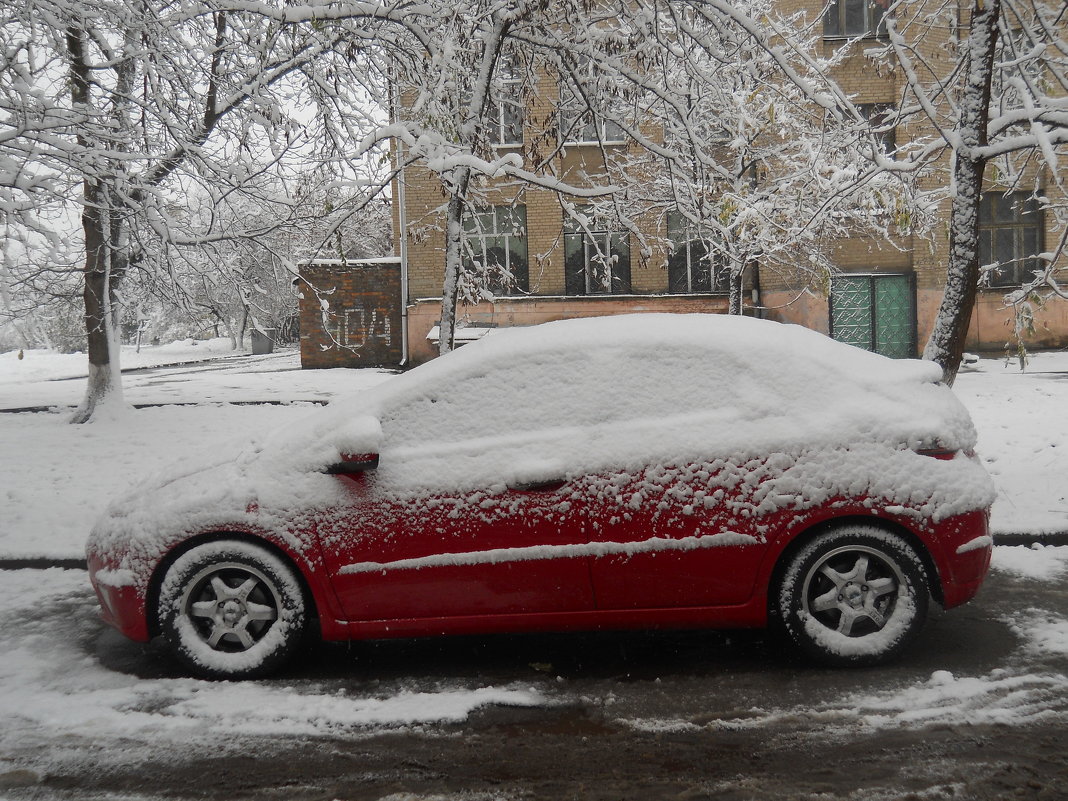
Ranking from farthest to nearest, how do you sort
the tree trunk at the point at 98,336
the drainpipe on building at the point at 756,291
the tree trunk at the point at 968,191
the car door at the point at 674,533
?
the drainpipe on building at the point at 756,291 → the tree trunk at the point at 98,336 → the tree trunk at the point at 968,191 → the car door at the point at 674,533

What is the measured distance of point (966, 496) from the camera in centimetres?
388

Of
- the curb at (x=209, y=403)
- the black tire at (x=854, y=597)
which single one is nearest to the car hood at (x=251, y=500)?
the black tire at (x=854, y=597)

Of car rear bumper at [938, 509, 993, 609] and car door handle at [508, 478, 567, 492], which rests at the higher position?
car door handle at [508, 478, 567, 492]

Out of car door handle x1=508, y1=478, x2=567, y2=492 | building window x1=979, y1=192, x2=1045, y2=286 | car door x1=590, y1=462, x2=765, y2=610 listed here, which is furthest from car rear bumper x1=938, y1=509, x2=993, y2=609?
building window x1=979, y1=192, x2=1045, y2=286

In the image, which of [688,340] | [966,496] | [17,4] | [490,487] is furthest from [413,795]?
[17,4]

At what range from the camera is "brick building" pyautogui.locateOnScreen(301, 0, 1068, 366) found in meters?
22.3

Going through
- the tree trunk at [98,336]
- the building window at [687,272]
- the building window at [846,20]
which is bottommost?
the tree trunk at [98,336]

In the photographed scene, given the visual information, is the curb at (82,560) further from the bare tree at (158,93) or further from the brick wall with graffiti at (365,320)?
the brick wall with graffiti at (365,320)

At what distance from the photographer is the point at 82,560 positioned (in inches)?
243

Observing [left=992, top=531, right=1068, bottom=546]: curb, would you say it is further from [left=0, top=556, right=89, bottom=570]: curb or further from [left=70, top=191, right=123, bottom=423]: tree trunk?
[left=70, top=191, right=123, bottom=423]: tree trunk

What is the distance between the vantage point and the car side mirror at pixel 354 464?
3.86 meters

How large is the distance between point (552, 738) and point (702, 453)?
4.58ft

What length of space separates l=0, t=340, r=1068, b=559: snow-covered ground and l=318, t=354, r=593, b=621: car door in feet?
3.35

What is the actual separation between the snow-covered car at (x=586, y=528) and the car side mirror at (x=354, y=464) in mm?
10
